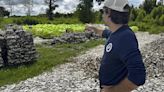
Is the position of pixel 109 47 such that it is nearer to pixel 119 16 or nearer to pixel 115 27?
pixel 115 27

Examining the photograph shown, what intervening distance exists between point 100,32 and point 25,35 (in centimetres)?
1152

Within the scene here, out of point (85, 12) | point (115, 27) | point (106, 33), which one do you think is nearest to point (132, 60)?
point (115, 27)

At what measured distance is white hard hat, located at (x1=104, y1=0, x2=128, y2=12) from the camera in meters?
3.78

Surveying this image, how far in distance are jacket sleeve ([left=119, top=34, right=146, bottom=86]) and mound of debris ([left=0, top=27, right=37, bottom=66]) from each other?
38.1ft

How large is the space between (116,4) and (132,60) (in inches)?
22.8

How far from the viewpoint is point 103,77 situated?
4008 mm

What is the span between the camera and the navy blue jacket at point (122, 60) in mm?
3607

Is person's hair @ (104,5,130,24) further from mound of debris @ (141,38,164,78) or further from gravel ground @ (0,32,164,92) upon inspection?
mound of debris @ (141,38,164,78)

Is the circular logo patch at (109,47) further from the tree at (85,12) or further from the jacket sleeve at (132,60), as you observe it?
the tree at (85,12)

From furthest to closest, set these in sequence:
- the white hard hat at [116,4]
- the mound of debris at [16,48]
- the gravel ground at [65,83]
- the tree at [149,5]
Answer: the tree at [149,5]
the mound of debris at [16,48]
the gravel ground at [65,83]
the white hard hat at [116,4]

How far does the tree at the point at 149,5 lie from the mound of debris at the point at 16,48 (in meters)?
42.5

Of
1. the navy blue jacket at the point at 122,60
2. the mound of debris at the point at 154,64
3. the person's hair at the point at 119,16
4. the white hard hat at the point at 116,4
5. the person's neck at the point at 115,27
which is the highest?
the white hard hat at the point at 116,4

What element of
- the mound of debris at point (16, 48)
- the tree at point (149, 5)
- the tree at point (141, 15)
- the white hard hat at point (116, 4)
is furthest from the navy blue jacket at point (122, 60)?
the tree at point (149, 5)

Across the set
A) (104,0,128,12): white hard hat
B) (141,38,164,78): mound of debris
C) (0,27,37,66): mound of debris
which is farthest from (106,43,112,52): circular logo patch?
(0,27,37,66): mound of debris
